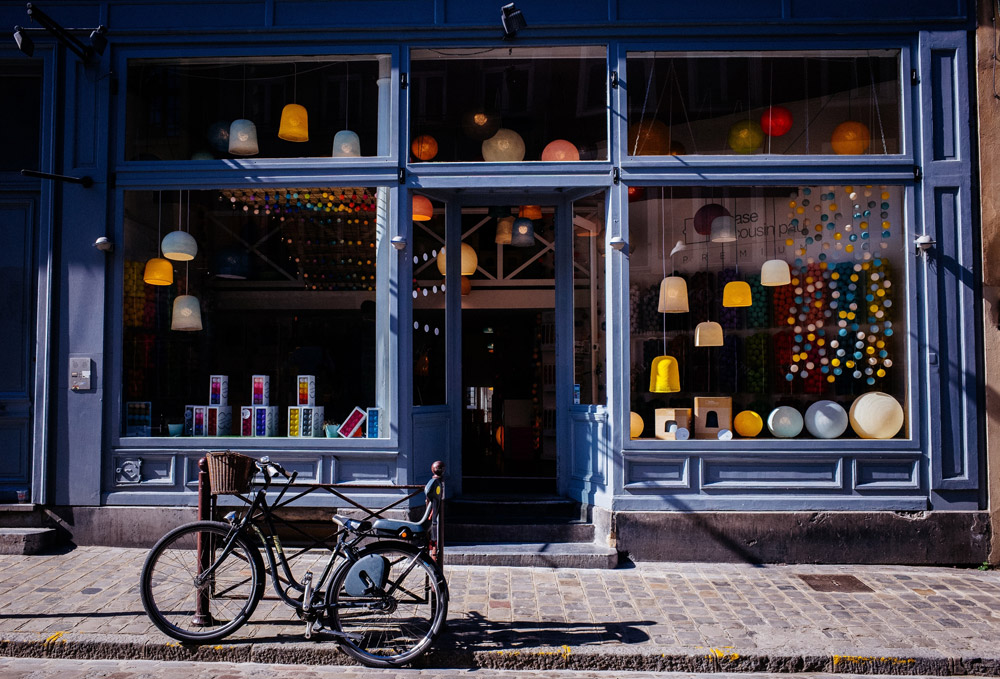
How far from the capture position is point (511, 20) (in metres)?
7.00

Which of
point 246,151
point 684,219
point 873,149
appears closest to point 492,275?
point 684,219

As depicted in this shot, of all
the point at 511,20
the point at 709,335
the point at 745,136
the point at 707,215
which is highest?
the point at 511,20

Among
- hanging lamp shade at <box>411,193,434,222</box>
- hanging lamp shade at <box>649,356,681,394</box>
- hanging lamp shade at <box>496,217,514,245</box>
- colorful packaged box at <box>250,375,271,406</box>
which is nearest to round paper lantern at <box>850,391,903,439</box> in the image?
hanging lamp shade at <box>649,356,681,394</box>

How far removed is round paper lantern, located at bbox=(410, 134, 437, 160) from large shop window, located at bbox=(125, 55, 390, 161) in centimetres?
48

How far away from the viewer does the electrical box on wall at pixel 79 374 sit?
7.28 metres

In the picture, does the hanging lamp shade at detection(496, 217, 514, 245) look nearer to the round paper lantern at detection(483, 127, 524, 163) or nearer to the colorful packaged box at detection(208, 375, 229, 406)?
the round paper lantern at detection(483, 127, 524, 163)

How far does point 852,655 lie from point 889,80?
5.66 m

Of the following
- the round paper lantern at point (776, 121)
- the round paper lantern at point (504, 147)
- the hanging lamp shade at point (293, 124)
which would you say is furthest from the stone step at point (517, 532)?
the round paper lantern at point (776, 121)

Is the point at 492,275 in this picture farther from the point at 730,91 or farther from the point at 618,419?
the point at 730,91

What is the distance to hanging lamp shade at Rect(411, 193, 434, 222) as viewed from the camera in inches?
298

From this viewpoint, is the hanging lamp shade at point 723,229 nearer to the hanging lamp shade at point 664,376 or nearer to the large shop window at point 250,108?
the hanging lamp shade at point 664,376

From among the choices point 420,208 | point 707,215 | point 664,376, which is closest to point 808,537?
point 664,376

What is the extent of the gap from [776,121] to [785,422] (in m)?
3.17

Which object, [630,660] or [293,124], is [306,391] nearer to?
[293,124]
